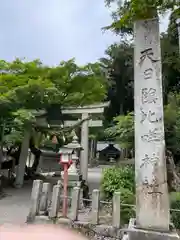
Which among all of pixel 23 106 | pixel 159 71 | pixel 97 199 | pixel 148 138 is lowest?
pixel 97 199

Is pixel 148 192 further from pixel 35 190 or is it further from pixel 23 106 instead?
pixel 23 106

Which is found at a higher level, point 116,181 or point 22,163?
point 22,163

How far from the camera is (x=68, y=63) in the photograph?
11016 mm

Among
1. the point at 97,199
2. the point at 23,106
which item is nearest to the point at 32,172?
the point at 23,106

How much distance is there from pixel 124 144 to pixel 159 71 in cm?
607

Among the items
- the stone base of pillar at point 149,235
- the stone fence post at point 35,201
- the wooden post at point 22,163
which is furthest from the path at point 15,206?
the stone base of pillar at point 149,235

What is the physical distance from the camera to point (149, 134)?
422 cm

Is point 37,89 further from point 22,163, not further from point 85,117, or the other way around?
point 22,163

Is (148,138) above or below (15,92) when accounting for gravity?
below

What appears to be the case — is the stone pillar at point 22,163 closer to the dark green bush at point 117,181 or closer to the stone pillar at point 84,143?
the stone pillar at point 84,143

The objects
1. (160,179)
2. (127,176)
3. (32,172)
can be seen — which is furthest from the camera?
(32,172)

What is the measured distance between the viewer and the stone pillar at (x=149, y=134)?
4008 mm

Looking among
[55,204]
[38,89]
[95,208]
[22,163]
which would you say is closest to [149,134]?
[95,208]

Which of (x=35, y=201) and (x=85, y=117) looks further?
(x=85, y=117)
